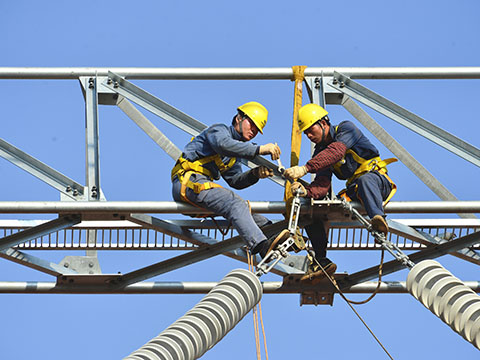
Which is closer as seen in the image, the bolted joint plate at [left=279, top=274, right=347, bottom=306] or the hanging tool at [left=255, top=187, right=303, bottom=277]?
the hanging tool at [left=255, top=187, right=303, bottom=277]

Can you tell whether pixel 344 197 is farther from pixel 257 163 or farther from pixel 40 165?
pixel 40 165

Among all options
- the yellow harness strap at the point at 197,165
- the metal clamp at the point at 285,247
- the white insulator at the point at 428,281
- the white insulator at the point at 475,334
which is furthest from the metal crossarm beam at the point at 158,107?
the white insulator at the point at 475,334

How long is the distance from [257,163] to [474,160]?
287 centimetres

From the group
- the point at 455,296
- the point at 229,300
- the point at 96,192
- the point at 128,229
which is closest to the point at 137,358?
the point at 229,300

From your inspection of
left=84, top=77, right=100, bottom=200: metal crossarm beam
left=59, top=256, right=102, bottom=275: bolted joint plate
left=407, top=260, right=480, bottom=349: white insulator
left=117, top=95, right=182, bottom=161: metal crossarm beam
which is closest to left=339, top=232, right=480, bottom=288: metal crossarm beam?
left=117, top=95, right=182, bottom=161: metal crossarm beam

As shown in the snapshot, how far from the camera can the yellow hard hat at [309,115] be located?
54.5ft

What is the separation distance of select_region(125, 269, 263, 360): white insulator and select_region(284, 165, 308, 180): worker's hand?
124 inches

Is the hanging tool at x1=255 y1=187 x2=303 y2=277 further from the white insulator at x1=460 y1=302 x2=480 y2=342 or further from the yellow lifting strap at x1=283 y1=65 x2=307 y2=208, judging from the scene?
the white insulator at x1=460 y1=302 x2=480 y2=342

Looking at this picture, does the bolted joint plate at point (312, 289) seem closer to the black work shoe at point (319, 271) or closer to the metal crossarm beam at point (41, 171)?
the black work shoe at point (319, 271)

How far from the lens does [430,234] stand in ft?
57.9

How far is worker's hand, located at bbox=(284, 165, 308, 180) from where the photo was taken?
16.1 meters

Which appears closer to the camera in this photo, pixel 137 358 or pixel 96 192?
pixel 137 358

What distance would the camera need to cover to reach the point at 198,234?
17266mm

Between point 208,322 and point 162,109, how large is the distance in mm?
5091
